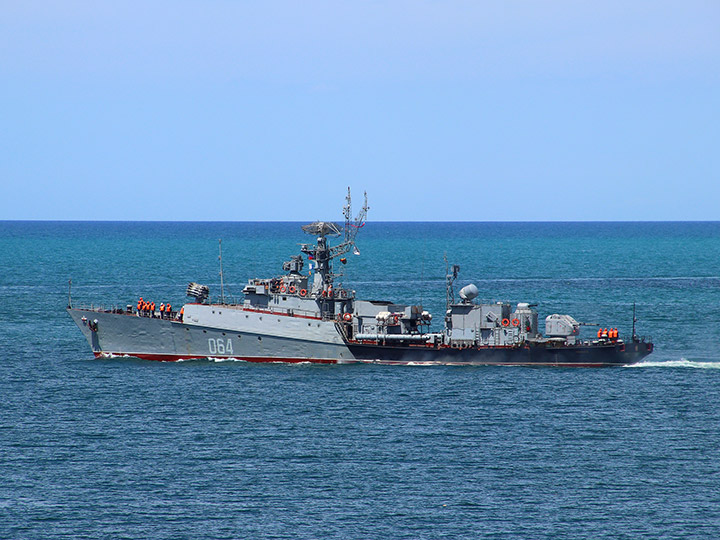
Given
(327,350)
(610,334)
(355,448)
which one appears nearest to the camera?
(355,448)

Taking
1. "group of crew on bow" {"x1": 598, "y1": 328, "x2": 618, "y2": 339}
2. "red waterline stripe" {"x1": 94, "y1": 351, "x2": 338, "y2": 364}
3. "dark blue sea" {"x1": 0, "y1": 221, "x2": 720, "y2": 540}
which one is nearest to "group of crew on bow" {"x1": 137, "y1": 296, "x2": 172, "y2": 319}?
"red waterline stripe" {"x1": 94, "y1": 351, "x2": 338, "y2": 364}

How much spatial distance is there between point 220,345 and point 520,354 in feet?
70.3

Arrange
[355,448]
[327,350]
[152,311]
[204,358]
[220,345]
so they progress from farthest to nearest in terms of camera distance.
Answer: [152,311] → [204,358] → [220,345] → [327,350] → [355,448]

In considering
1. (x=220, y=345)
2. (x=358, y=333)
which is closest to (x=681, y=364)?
(x=358, y=333)

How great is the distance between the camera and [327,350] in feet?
237

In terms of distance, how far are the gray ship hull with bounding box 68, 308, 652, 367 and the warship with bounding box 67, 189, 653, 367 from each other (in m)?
0.07

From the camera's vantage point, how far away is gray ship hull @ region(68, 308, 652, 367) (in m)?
71.9

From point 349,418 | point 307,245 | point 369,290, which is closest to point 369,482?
point 349,418

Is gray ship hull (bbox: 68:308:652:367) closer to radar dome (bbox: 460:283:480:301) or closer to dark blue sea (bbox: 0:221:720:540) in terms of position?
dark blue sea (bbox: 0:221:720:540)

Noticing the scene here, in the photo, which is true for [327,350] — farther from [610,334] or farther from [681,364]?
[681,364]

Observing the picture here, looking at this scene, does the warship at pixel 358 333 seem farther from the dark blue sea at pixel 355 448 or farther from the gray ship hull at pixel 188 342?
the dark blue sea at pixel 355 448

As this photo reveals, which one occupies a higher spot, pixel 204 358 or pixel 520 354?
pixel 520 354

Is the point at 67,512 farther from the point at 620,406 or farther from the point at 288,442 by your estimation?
the point at 620,406

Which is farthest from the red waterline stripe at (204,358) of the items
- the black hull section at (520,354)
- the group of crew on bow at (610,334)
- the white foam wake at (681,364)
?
the white foam wake at (681,364)
